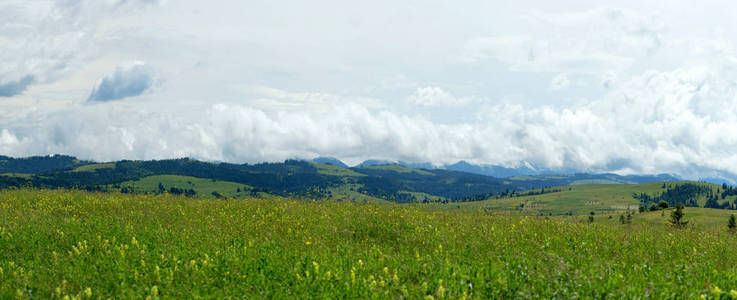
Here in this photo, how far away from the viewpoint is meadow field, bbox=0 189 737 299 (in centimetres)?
914

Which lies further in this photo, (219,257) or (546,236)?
(546,236)

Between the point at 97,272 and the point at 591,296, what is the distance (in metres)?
11.3

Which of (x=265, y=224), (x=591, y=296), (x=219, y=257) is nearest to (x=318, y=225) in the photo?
(x=265, y=224)

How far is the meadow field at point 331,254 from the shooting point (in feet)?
30.0

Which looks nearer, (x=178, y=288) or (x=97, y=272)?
(x=178, y=288)

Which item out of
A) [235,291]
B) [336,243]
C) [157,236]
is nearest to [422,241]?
[336,243]

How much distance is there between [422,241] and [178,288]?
323 inches

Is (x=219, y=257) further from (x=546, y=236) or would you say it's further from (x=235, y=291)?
(x=546, y=236)

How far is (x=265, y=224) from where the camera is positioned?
55.0ft

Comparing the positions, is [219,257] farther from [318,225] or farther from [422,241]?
[422,241]

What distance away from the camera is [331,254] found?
40.4 ft

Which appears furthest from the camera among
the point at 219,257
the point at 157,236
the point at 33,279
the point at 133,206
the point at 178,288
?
the point at 133,206

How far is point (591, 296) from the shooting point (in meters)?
8.65

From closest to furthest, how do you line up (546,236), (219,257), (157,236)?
(219,257), (157,236), (546,236)
